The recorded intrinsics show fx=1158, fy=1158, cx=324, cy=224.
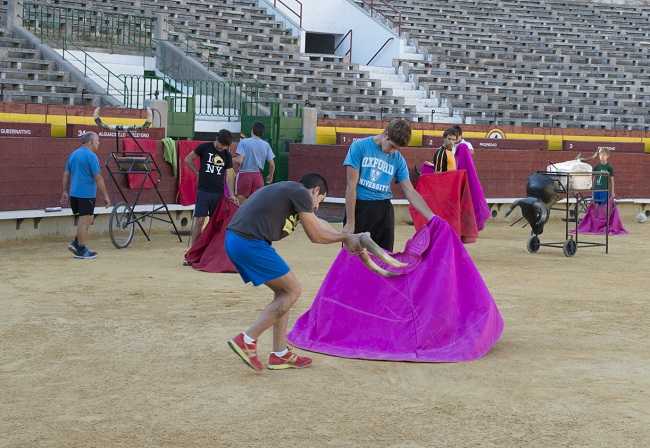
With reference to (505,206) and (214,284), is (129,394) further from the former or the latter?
(505,206)

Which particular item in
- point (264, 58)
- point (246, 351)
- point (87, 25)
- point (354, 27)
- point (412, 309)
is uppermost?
point (354, 27)

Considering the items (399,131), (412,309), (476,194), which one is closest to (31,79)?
(476,194)

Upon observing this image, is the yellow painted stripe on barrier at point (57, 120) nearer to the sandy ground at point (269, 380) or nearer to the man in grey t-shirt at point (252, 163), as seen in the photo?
the man in grey t-shirt at point (252, 163)

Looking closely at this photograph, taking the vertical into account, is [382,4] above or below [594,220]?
above

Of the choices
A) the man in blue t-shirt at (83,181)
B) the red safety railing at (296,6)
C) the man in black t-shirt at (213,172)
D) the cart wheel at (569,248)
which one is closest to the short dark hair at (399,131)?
the man in black t-shirt at (213,172)

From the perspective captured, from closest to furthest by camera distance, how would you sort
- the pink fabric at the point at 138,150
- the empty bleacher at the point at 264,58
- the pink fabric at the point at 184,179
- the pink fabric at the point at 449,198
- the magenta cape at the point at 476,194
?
the pink fabric at the point at 449,198, the magenta cape at the point at 476,194, the pink fabric at the point at 138,150, the pink fabric at the point at 184,179, the empty bleacher at the point at 264,58

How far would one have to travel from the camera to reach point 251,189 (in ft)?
46.5

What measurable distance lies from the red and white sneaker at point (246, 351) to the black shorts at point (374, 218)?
203cm

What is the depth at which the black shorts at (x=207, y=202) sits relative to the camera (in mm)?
11570

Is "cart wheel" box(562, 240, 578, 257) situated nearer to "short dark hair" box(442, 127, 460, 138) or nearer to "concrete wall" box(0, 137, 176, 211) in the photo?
"short dark hair" box(442, 127, 460, 138)

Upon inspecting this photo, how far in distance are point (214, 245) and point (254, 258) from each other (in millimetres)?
5119

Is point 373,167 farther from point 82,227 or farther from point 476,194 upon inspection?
point 82,227

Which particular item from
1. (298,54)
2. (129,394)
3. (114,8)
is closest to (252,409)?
(129,394)

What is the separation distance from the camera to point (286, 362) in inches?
260
